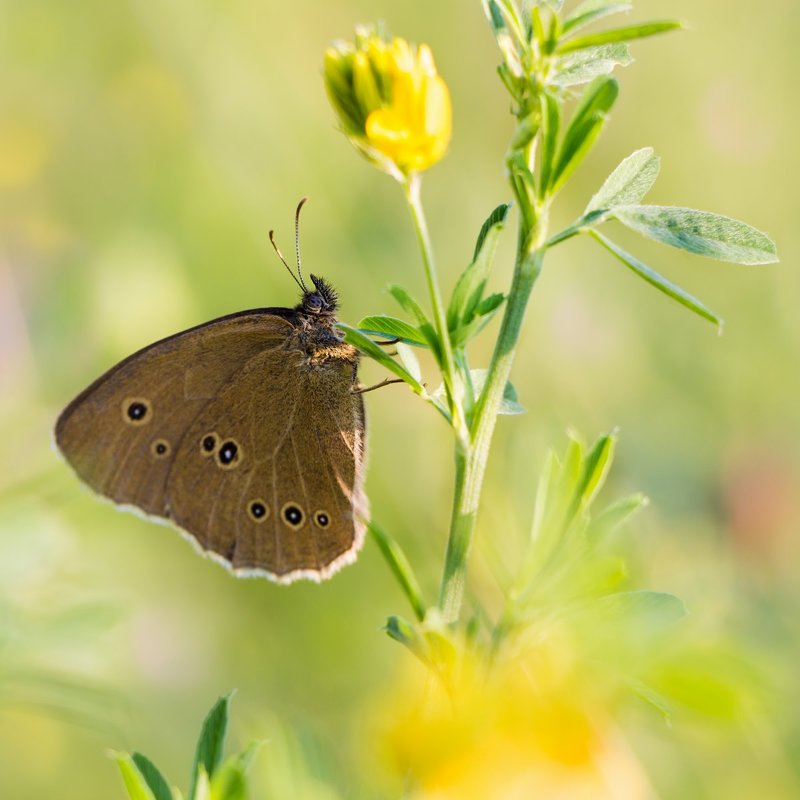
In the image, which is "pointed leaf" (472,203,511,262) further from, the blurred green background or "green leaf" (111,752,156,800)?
the blurred green background

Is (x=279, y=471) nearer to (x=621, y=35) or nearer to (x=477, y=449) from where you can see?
(x=477, y=449)

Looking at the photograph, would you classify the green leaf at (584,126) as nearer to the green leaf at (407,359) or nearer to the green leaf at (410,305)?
the green leaf at (410,305)

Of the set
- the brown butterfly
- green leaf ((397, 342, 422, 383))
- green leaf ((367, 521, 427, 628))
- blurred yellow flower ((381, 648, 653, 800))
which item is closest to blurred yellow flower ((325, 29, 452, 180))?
green leaf ((397, 342, 422, 383))

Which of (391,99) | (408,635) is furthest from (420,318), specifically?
(408,635)

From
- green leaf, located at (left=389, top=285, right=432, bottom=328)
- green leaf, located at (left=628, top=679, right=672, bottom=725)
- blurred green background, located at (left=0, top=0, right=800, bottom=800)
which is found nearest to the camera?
green leaf, located at (left=628, top=679, right=672, bottom=725)

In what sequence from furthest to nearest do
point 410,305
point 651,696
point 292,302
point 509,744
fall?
point 292,302, point 410,305, point 651,696, point 509,744
